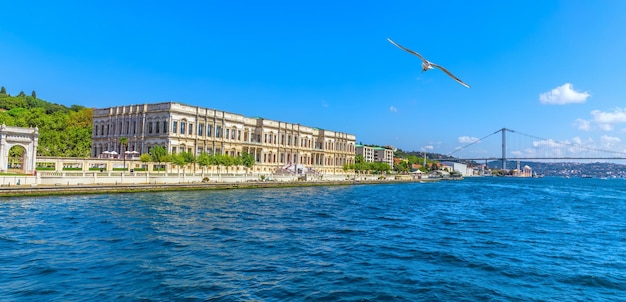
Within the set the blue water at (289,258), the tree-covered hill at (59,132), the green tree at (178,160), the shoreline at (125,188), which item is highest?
the tree-covered hill at (59,132)

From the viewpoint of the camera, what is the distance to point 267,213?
85.7 feet

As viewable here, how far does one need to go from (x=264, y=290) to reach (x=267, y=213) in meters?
15.7

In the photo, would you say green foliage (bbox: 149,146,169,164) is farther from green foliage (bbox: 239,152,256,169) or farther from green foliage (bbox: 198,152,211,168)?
green foliage (bbox: 239,152,256,169)

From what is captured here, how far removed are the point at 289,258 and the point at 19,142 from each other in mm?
33360

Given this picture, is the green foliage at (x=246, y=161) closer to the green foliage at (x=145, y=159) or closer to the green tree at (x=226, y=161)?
the green tree at (x=226, y=161)

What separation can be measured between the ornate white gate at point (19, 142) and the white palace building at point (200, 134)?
1604 centimetres

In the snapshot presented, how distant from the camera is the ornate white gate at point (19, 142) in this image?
35.5m

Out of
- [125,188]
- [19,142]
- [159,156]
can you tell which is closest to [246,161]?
[159,156]

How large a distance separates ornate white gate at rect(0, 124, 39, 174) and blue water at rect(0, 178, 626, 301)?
13323 mm

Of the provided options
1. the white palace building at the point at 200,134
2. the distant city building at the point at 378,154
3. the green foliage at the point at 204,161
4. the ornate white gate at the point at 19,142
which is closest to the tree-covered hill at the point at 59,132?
the white palace building at the point at 200,134

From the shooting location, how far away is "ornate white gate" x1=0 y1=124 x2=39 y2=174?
1396 inches

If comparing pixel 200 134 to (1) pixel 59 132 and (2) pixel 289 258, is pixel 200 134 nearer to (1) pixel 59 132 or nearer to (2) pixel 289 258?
(1) pixel 59 132

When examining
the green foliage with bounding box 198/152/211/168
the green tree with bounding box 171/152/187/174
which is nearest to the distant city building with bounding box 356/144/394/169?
the green foliage with bounding box 198/152/211/168

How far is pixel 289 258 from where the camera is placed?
14.0 m
